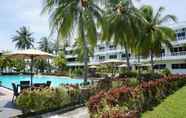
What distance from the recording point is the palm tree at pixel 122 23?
88.1 feet

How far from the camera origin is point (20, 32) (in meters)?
83.7

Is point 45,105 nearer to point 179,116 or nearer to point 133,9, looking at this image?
point 179,116

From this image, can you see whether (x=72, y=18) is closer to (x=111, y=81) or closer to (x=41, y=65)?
(x=111, y=81)

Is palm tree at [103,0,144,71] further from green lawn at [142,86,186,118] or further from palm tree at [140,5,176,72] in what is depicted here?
green lawn at [142,86,186,118]

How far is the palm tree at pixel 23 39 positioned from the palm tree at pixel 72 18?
6483 cm

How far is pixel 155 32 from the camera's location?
33219 millimetres

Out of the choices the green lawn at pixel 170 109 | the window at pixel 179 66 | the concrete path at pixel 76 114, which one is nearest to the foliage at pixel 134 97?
the green lawn at pixel 170 109

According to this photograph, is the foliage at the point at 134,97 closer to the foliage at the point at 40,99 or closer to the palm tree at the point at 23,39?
the foliage at the point at 40,99

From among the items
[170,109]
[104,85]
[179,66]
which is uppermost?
[179,66]

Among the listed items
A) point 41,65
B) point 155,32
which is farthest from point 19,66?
point 155,32

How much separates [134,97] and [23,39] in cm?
7510

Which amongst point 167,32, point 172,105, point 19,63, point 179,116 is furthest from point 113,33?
point 19,63

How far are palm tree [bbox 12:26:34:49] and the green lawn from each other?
70461 millimetres

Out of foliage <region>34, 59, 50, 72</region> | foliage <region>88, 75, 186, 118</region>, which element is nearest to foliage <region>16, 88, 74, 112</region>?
foliage <region>88, 75, 186, 118</region>
